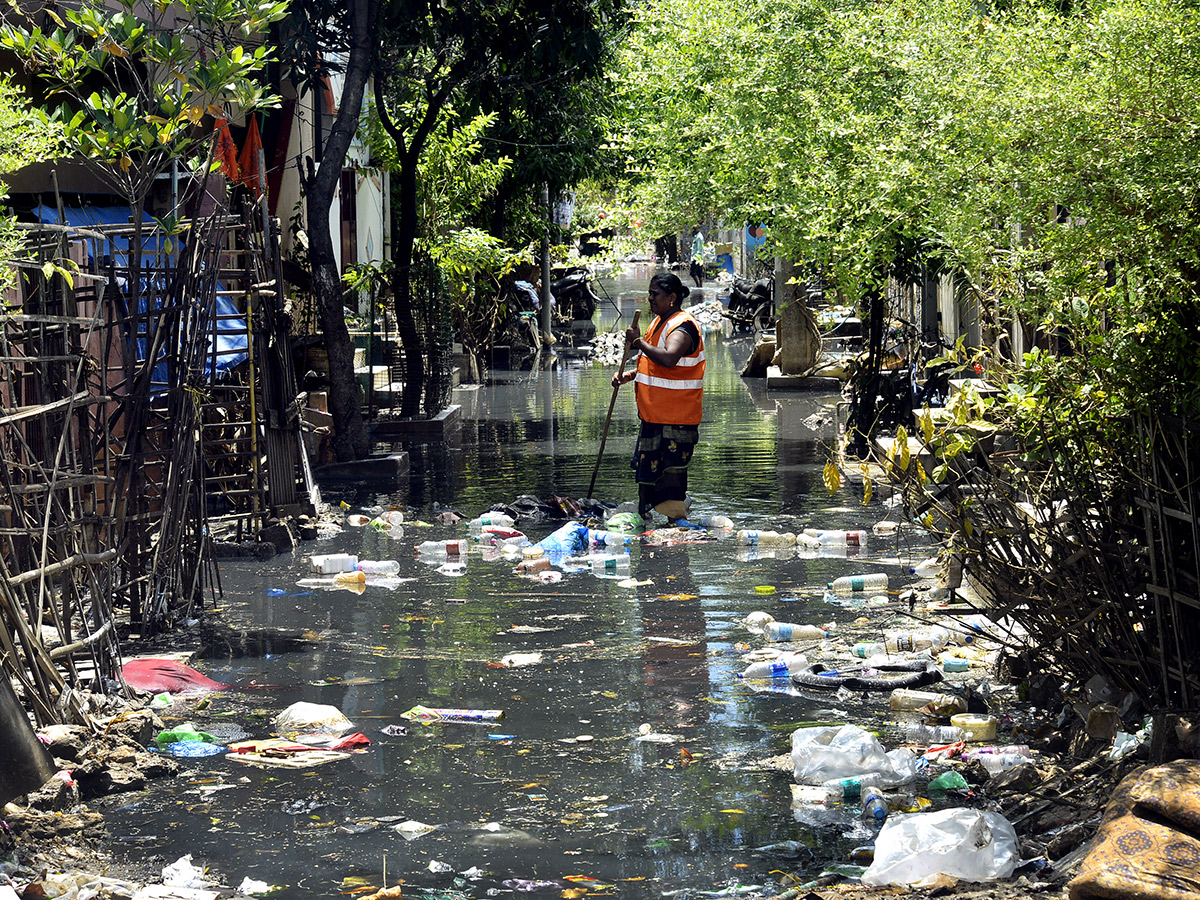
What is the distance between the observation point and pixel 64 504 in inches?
272

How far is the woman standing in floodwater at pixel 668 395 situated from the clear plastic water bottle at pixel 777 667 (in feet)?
12.8

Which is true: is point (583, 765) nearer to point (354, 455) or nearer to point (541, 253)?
point (354, 455)

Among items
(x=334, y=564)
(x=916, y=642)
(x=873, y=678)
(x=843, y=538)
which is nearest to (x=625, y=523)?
(x=843, y=538)

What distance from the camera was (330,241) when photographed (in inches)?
578

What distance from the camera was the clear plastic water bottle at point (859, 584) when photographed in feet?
30.3

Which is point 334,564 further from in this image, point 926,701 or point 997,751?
point 997,751

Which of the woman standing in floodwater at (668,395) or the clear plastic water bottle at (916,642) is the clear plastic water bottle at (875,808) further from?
the woman standing in floodwater at (668,395)

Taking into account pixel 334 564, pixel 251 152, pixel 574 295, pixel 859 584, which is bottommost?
pixel 859 584

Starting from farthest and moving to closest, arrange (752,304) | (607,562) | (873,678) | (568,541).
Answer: (752,304) < (568,541) < (607,562) < (873,678)

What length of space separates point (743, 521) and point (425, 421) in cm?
721

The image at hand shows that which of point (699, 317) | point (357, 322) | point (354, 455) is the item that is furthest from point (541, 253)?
point (354, 455)

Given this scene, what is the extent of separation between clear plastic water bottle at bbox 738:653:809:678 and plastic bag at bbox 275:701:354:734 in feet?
6.71

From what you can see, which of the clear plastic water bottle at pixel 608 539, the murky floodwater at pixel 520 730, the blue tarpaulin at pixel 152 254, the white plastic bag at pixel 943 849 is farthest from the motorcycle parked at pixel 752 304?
the white plastic bag at pixel 943 849

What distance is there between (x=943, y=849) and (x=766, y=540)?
6.05 m
